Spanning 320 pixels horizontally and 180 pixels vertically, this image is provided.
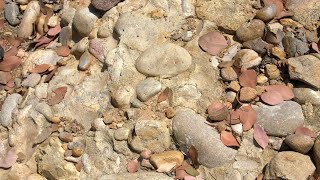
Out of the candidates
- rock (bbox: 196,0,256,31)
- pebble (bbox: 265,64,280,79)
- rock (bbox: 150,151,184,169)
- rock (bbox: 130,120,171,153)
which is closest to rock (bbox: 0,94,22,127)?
rock (bbox: 130,120,171,153)

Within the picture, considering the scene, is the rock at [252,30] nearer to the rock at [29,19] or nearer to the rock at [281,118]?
the rock at [281,118]

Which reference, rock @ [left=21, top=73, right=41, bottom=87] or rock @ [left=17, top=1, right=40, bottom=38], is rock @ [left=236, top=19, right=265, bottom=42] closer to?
rock @ [left=21, top=73, right=41, bottom=87]

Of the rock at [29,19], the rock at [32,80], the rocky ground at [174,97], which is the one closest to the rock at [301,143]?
the rocky ground at [174,97]

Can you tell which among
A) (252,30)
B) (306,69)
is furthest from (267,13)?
(306,69)

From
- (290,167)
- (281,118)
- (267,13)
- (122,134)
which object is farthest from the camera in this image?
(267,13)

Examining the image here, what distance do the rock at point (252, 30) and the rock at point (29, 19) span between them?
1.24 meters

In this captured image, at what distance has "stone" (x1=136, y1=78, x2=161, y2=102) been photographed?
224 cm

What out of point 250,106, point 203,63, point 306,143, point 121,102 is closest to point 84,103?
point 121,102

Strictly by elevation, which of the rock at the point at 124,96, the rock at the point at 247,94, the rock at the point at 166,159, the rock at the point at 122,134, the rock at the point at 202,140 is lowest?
the rock at the point at 166,159

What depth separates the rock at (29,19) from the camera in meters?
A: 2.87

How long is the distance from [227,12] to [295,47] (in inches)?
15.0

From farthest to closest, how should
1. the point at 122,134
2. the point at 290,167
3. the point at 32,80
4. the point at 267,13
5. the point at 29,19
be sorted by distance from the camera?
1. the point at 29,19
2. the point at 32,80
3. the point at 267,13
4. the point at 122,134
5. the point at 290,167

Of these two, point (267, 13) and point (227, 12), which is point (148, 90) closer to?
point (227, 12)

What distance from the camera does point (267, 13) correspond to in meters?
2.32
